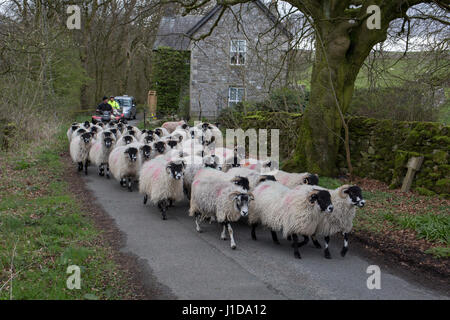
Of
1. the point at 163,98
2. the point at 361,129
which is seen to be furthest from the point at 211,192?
the point at 163,98

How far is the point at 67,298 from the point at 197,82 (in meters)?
27.2

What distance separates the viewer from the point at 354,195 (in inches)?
274

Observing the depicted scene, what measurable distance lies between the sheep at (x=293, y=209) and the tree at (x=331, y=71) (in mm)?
4672

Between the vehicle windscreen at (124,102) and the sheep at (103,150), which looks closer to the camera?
the sheep at (103,150)

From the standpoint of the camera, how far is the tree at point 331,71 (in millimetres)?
11547

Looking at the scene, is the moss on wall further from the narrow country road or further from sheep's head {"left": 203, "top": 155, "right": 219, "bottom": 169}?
the narrow country road

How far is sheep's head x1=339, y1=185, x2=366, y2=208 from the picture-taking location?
6.88 metres

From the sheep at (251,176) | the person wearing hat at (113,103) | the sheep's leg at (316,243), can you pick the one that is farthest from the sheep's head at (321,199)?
the person wearing hat at (113,103)

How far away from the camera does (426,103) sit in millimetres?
14953

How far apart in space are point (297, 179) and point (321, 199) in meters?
2.30

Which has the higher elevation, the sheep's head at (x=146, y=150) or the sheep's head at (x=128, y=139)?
the sheep's head at (x=128, y=139)

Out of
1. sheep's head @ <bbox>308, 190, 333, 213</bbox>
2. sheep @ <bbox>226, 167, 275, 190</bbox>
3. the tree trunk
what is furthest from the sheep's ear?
the tree trunk

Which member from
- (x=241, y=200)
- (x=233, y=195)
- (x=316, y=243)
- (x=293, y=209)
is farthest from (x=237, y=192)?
(x=316, y=243)

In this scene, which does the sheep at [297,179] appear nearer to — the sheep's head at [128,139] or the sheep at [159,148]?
the sheep at [159,148]
